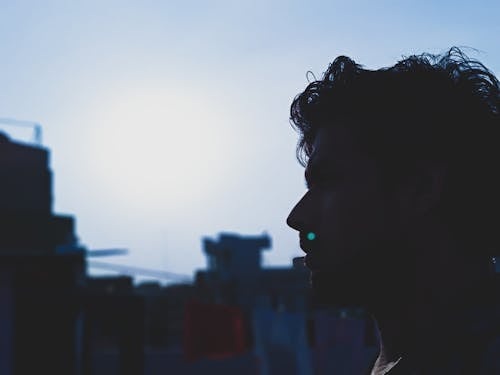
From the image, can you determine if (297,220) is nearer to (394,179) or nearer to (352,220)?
(352,220)

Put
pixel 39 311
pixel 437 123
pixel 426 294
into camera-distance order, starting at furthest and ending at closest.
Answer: pixel 39 311
pixel 437 123
pixel 426 294

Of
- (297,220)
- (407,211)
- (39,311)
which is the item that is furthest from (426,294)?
(39,311)

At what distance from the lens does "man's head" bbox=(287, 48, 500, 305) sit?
1554 millimetres

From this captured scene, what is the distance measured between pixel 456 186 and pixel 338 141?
277 mm

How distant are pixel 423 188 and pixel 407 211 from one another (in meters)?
0.06

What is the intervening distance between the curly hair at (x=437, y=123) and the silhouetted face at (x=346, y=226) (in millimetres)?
51

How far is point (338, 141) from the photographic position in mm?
1682

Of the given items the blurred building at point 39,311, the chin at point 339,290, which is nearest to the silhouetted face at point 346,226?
the chin at point 339,290

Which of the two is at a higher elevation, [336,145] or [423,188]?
[336,145]

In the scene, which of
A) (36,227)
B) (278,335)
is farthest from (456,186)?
(36,227)

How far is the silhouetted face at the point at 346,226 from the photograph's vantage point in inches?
61.5

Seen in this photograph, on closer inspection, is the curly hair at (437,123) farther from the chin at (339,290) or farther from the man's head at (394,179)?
the chin at (339,290)

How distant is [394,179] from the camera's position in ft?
5.21

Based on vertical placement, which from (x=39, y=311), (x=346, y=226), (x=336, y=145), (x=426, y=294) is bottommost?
(x=426, y=294)
